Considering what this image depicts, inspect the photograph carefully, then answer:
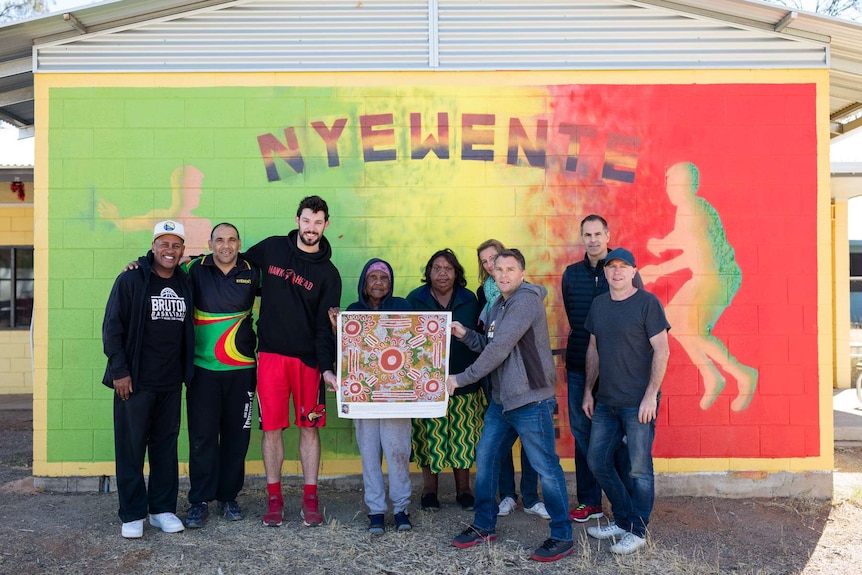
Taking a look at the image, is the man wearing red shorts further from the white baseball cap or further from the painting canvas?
the white baseball cap

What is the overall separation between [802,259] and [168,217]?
5233 mm

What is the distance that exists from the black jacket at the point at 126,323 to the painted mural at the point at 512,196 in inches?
45.1

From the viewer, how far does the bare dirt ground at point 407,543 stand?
426 cm

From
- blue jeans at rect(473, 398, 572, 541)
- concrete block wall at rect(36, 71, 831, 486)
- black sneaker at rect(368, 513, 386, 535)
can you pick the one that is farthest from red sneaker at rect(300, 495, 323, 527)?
blue jeans at rect(473, 398, 572, 541)

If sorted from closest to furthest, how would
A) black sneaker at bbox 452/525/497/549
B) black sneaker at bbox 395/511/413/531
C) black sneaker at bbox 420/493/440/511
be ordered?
black sneaker at bbox 452/525/497/549 < black sneaker at bbox 395/511/413/531 < black sneaker at bbox 420/493/440/511

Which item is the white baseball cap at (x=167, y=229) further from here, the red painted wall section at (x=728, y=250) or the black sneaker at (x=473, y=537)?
the red painted wall section at (x=728, y=250)

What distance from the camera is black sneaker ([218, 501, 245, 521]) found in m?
5.02

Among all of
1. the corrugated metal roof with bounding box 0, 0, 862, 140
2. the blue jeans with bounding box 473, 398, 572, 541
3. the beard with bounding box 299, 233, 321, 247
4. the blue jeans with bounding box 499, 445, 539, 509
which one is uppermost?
the corrugated metal roof with bounding box 0, 0, 862, 140

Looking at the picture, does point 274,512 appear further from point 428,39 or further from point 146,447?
point 428,39

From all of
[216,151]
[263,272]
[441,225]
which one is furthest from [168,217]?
[441,225]

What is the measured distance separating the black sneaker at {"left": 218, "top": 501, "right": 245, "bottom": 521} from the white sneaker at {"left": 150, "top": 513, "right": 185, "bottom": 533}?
1.08ft

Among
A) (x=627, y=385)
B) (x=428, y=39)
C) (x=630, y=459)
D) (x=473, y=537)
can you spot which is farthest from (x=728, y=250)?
(x=473, y=537)

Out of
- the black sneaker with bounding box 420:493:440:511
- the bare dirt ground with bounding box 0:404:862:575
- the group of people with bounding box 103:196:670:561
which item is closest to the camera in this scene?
the bare dirt ground with bounding box 0:404:862:575

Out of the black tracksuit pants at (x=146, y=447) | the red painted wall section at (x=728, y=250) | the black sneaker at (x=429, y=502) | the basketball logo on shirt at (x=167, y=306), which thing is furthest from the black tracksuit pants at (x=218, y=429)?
the red painted wall section at (x=728, y=250)
